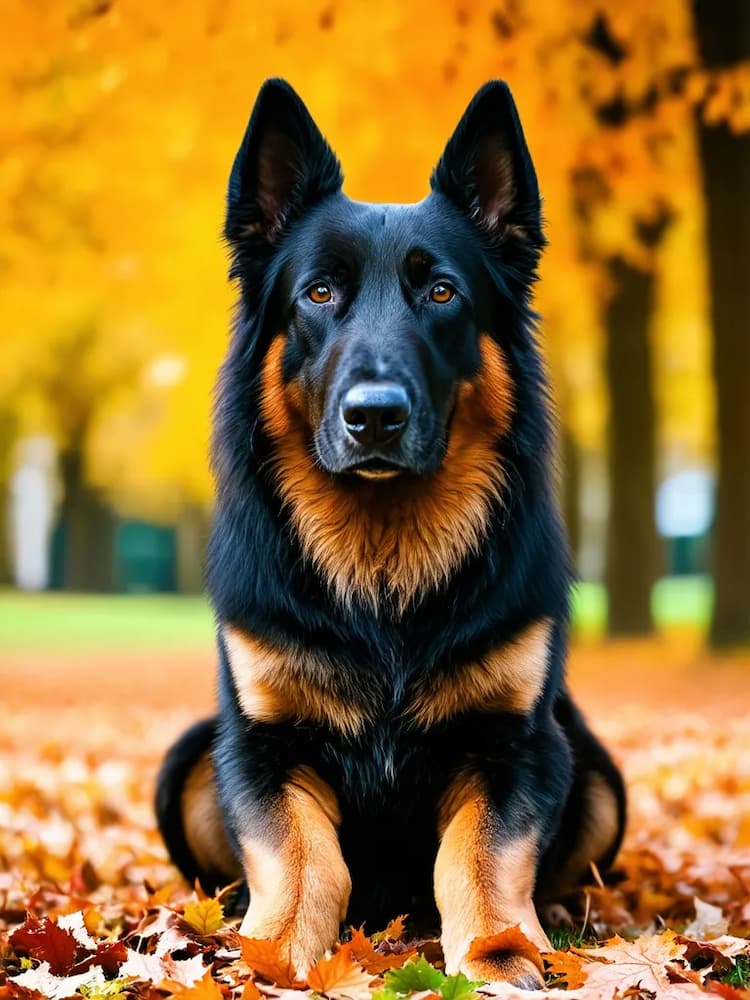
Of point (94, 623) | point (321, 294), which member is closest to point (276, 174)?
point (321, 294)

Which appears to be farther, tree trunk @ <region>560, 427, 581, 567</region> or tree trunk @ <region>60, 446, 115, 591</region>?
tree trunk @ <region>60, 446, 115, 591</region>

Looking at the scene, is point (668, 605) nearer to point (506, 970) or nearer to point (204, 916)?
point (204, 916)

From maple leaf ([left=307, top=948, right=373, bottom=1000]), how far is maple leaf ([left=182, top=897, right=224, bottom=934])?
2.33 ft

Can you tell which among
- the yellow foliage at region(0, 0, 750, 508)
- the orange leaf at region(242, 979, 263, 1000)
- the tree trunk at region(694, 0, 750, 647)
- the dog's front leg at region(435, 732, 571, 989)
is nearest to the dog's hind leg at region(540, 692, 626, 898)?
the dog's front leg at region(435, 732, 571, 989)

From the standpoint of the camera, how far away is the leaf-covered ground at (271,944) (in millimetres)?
3059

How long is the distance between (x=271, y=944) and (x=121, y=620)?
2165 centimetres

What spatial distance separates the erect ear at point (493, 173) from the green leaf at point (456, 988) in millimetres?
2345

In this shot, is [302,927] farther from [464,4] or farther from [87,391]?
Answer: [87,391]

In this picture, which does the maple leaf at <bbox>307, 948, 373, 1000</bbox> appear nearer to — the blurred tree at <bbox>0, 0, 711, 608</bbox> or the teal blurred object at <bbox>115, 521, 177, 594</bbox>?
the blurred tree at <bbox>0, 0, 711, 608</bbox>

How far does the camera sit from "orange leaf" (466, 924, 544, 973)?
3.18m

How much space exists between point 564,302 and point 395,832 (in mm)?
13138

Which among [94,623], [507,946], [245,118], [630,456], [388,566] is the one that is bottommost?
[94,623]

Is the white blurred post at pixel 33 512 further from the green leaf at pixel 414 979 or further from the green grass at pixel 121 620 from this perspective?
the green leaf at pixel 414 979

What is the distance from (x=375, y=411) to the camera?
3.39 m
